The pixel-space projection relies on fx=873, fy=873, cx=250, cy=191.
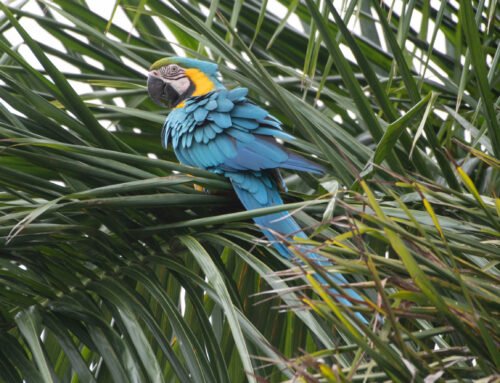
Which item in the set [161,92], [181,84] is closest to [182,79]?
[181,84]

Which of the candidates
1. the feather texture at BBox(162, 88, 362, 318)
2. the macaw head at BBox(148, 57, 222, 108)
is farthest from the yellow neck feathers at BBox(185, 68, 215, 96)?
the feather texture at BBox(162, 88, 362, 318)

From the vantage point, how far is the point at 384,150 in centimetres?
139

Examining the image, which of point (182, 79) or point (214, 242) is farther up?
point (182, 79)

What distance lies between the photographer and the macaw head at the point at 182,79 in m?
2.39

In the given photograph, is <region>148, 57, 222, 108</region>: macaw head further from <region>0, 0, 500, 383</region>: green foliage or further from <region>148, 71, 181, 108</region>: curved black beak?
<region>0, 0, 500, 383</region>: green foliage

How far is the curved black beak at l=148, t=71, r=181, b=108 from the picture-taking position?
7.40 feet

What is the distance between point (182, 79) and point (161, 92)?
0.15m

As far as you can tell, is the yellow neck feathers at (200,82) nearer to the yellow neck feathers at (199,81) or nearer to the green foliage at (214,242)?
the yellow neck feathers at (199,81)

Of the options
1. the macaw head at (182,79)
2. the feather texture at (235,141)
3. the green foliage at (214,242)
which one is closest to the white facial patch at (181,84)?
the macaw head at (182,79)

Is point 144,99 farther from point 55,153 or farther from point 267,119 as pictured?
point 55,153

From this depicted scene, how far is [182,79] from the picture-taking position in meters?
2.46

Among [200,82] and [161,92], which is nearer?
[161,92]

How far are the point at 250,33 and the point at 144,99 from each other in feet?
1.20

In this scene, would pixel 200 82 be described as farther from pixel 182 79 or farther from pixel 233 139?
pixel 233 139
